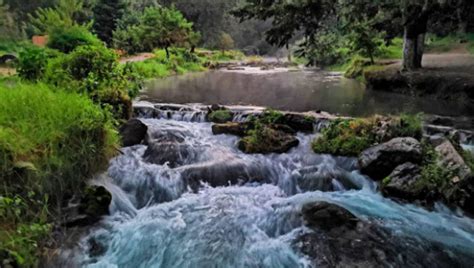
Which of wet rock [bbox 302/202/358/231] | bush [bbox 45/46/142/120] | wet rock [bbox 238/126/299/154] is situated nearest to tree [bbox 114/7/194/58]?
bush [bbox 45/46/142/120]

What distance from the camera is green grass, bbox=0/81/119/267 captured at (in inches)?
183

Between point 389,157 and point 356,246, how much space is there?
3.11 meters

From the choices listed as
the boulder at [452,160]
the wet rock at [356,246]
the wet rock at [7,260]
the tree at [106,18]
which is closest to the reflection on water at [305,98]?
the boulder at [452,160]

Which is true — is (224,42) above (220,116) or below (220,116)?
above

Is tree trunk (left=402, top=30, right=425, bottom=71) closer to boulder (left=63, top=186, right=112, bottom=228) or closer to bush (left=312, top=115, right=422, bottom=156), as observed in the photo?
bush (left=312, top=115, right=422, bottom=156)

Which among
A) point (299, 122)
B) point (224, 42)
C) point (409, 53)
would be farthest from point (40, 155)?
point (224, 42)

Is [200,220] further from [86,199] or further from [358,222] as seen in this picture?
[358,222]

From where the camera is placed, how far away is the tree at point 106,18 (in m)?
39.2

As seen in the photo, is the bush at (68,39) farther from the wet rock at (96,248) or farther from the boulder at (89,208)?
the wet rock at (96,248)

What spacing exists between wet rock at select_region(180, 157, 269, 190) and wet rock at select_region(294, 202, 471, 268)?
6.97ft

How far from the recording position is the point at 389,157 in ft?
26.3

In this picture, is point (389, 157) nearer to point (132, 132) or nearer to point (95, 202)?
point (95, 202)

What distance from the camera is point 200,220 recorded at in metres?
6.38

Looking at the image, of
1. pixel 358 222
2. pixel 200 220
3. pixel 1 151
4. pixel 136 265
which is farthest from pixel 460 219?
pixel 1 151
